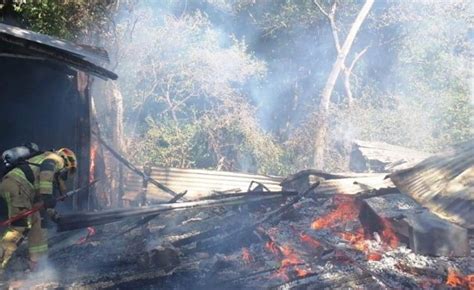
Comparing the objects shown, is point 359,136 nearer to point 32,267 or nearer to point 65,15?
point 65,15

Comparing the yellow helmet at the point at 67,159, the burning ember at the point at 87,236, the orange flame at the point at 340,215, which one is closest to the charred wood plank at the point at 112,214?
the yellow helmet at the point at 67,159

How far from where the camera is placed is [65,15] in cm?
1109

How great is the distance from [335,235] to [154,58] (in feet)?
48.8

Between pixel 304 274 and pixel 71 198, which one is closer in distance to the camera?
pixel 304 274

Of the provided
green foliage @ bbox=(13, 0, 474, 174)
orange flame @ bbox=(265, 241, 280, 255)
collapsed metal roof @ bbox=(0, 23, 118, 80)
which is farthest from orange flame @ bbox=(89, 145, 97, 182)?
green foliage @ bbox=(13, 0, 474, 174)

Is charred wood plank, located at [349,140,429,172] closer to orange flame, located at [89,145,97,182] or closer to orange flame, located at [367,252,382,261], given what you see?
orange flame, located at [367,252,382,261]

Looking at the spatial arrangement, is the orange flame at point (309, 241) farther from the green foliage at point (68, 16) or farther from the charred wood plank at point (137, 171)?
the green foliage at point (68, 16)

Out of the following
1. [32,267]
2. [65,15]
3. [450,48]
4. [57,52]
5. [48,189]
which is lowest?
[32,267]

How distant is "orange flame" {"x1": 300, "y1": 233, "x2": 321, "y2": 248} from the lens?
683cm

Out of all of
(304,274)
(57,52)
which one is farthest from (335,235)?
(57,52)

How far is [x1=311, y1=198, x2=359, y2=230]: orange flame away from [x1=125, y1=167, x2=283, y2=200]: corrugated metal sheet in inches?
160

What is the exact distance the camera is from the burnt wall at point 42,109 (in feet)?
31.0

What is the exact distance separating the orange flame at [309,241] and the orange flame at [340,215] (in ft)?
2.81

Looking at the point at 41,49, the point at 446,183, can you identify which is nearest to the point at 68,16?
the point at 41,49
